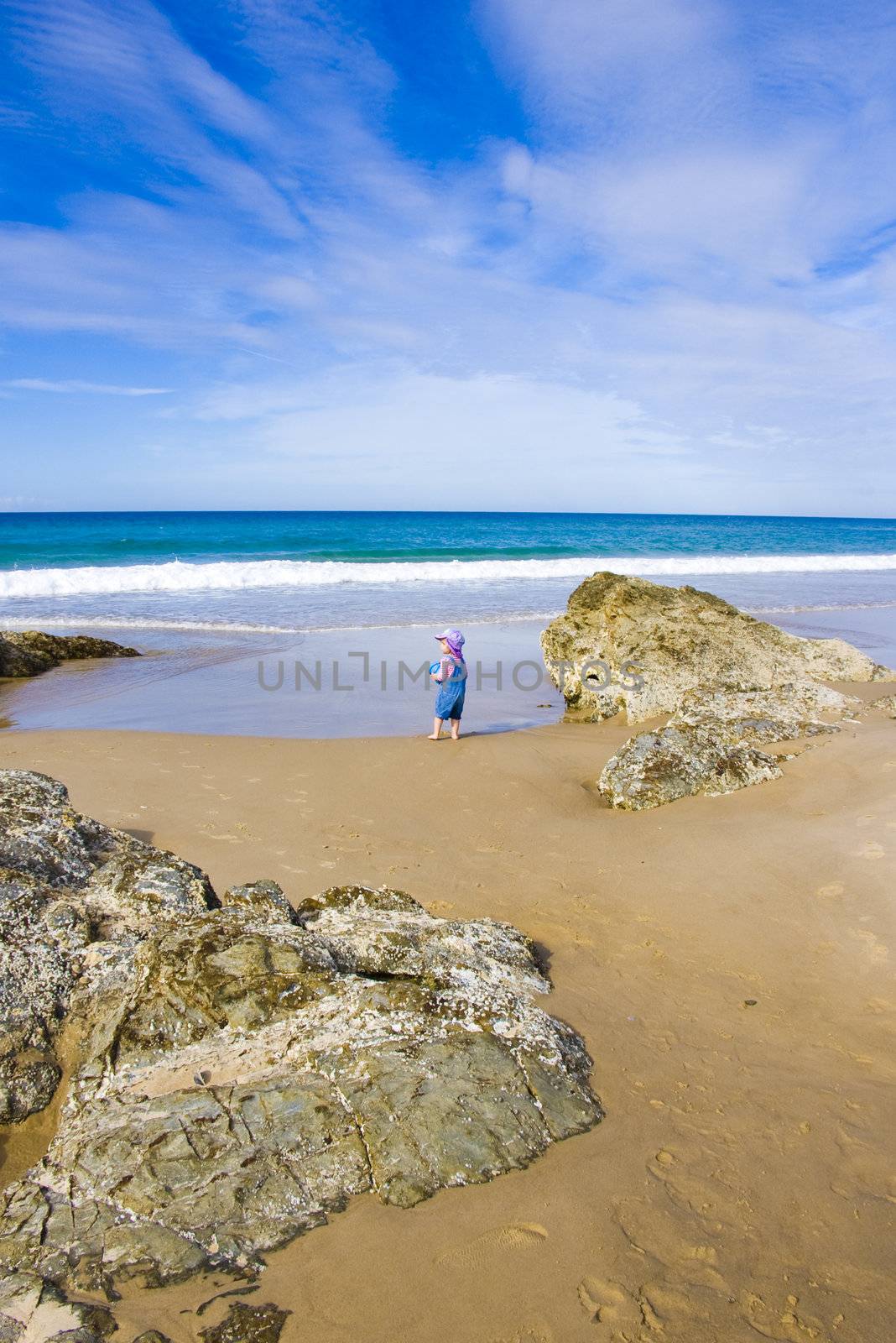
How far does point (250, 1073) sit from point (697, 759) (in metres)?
4.69

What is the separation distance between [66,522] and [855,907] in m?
74.4

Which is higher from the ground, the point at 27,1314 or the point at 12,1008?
the point at 12,1008

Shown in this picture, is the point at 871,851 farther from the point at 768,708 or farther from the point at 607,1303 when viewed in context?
the point at 607,1303

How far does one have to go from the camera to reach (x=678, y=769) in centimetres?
646

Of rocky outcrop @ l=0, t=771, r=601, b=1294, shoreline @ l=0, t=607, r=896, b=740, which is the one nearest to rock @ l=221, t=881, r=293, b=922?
rocky outcrop @ l=0, t=771, r=601, b=1294

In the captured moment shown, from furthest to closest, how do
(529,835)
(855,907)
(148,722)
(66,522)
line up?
(66,522) < (148,722) < (529,835) < (855,907)

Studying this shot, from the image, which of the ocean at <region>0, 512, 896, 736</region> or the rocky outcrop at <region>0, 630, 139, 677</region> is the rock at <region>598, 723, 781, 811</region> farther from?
the rocky outcrop at <region>0, 630, 139, 677</region>

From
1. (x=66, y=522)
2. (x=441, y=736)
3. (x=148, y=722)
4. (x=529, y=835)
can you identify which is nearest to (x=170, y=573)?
(x=148, y=722)

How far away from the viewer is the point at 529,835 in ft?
19.7

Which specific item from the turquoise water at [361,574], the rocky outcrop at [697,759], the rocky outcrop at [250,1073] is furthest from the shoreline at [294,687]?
the rocky outcrop at [250,1073]

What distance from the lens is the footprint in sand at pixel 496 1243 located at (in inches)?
91.3

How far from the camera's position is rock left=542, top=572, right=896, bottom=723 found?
9.57m

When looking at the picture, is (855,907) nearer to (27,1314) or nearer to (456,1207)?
(456,1207)

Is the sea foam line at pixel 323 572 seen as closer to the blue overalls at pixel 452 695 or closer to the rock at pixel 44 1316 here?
the blue overalls at pixel 452 695
